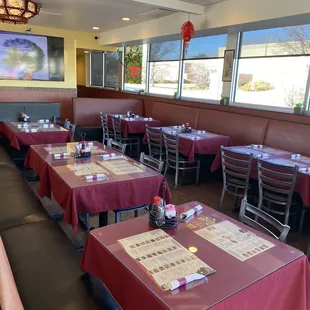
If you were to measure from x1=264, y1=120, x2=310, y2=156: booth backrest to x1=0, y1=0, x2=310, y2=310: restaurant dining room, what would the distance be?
0.02 meters

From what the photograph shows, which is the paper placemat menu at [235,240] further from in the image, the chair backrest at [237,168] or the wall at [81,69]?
the wall at [81,69]

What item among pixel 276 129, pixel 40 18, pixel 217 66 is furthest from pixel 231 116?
pixel 40 18

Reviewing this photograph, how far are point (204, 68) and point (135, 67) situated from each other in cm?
279

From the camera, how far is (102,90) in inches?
388

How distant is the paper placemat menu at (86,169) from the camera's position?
8.11 ft

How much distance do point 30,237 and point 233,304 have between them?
1493mm

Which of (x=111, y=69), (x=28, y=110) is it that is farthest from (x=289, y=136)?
(x=111, y=69)

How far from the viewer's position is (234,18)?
14.8ft

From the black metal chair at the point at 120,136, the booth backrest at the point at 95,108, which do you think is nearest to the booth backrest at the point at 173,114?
the booth backrest at the point at 95,108

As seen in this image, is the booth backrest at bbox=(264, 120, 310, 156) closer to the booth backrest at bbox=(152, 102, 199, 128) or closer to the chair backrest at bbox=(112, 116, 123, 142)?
the booth backrest at bbox=(152, 102, 199, 128)

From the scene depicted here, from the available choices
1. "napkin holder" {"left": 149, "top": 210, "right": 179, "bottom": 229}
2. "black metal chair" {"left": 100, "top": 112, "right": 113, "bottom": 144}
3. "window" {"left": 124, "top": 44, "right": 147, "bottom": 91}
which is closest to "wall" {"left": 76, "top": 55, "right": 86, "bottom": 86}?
"window" {"left": 124, "top": 44, "right": 147, "bottom": 91}

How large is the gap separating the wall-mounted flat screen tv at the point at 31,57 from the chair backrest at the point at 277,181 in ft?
22.2

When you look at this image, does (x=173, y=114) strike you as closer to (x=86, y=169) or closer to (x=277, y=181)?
(x=277, y=181)

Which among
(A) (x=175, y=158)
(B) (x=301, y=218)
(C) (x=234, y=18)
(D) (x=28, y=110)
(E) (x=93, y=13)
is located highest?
(E) (x=93, y=13)
